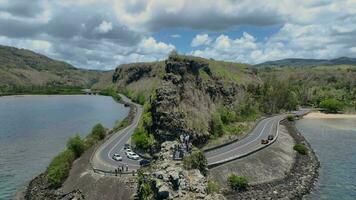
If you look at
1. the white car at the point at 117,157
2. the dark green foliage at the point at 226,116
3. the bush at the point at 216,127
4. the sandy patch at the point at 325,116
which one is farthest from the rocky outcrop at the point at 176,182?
the sandy patch at the point at 325,116

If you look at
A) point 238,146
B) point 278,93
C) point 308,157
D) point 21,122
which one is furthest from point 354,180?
point 21,122

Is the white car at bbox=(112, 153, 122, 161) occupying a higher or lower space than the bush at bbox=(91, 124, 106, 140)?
lower

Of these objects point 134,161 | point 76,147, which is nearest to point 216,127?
point 134,161

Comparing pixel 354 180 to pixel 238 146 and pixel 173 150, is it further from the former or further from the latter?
pixel 173 150

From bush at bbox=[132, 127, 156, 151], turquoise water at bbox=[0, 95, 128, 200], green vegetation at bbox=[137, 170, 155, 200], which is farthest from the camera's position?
bush at bbox=[132, 127, 156, 151]

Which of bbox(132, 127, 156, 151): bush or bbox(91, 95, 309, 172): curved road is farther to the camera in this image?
bbox(132, 127, 156, 151): bush

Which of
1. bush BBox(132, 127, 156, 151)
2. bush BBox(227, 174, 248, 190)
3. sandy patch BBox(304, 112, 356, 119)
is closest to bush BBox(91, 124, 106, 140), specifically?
bush BBox(132, 127, 156, 151)

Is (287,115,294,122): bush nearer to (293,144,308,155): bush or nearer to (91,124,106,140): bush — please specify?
(293,144,308,155): bush
